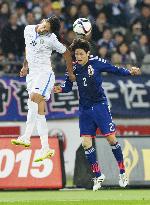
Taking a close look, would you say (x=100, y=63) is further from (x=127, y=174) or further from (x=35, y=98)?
(x=127, y=174)

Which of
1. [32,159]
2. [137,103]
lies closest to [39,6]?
[137,103]

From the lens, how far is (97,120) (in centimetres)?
1744

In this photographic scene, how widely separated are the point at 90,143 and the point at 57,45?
193 cm

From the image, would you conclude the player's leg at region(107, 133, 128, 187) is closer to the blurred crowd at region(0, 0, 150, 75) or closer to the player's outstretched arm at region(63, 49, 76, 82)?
the player's outstretched arm at region(63, 49, 76, 82)

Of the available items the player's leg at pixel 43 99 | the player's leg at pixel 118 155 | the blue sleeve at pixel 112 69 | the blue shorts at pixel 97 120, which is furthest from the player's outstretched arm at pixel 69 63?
the player's leg at pixel 118 155

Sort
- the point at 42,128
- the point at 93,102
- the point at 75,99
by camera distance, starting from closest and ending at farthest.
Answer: the point at 42,128
the point at 93,102
the point at 75,99

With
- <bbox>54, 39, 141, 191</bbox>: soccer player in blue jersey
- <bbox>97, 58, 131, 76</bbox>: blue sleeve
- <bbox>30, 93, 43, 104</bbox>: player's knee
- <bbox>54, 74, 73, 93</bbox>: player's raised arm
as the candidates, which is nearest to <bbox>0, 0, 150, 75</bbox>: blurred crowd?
<bbox>54, 74, 73, 93</bbox>: player's raised arm

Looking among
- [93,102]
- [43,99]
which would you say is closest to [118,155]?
[93,102]

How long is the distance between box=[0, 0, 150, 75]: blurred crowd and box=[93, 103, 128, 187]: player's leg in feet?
17.8

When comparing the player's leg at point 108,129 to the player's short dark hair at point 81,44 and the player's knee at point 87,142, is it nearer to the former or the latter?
the player's knee at point 87,142

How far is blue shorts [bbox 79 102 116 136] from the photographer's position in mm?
17391

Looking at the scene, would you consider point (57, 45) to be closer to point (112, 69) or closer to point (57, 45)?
point (57, 45)

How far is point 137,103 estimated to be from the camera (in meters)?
22.6

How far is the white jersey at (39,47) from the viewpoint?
17000 mm
